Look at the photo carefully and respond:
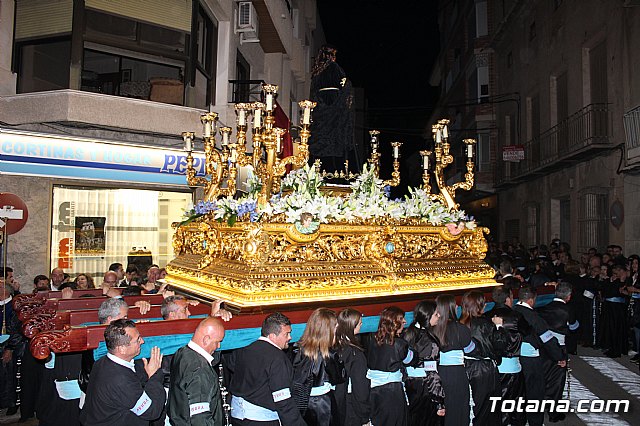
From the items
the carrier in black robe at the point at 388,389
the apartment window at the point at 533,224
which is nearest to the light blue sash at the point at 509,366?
the carrier in black robe at the point at 388,389

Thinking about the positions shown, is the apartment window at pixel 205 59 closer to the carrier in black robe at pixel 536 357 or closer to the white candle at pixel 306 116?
the white candle at pixel 306 116

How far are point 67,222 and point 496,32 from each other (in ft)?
66.5

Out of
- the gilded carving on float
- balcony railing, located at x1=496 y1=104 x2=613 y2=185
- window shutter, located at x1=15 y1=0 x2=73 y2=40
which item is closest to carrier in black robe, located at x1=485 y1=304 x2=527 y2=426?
the gilded carving on float

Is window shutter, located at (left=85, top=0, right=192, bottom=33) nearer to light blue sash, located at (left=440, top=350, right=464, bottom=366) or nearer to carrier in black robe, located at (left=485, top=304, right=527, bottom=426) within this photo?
carrier in black robe, located at (left=485, top=304, right=527, bottom=426)

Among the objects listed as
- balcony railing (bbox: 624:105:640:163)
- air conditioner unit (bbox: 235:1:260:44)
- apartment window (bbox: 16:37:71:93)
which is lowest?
balcony railing (bbox: 624:105:640:163)

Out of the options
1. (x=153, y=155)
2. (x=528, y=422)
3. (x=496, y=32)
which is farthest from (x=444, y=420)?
(x=496, y=32)

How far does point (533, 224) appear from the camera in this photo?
1939cm

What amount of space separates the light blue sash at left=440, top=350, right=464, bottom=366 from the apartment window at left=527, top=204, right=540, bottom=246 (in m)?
14.7

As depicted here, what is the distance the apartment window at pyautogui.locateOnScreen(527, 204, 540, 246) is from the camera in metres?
18.9

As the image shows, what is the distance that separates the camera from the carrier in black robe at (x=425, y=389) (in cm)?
518

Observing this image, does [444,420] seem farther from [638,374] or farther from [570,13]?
[570,13]

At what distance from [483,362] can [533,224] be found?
15.2m

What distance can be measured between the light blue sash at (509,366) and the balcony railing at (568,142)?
901cm

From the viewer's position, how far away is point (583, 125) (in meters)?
13.9
